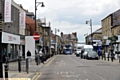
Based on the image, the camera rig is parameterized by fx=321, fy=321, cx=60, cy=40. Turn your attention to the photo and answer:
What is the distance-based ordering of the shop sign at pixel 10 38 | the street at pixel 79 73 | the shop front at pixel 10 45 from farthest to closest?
the shop front at pixel 10 45, the shop sign at pixel 10 38, the street at pixel 79 73

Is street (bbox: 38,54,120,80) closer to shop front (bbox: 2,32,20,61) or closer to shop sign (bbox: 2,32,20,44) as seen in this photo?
shop sign (bbox: 2,32,20,44)

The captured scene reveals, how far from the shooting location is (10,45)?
150ft

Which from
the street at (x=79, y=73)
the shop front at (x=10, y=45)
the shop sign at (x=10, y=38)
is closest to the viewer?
the street at (x=79, y=73)

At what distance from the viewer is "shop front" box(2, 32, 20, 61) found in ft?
133

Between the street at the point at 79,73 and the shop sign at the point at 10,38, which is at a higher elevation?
the shop sign at the point at 10,38

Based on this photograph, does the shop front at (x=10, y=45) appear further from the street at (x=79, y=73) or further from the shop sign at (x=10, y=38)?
the street at (x=79, y=73)

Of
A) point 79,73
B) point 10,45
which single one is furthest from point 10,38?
point 79,73

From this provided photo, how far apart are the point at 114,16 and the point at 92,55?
18.7 meters

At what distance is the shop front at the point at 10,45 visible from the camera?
133 feet

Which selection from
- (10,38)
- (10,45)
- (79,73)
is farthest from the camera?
(10,45)

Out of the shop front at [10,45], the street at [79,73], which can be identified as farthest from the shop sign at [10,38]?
the street at [79,73]

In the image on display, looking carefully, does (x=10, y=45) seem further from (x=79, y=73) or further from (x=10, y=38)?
(x=79, y=73)

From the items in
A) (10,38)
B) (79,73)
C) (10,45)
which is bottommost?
(79,73)

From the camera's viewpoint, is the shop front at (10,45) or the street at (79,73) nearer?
the street at (79,73)
